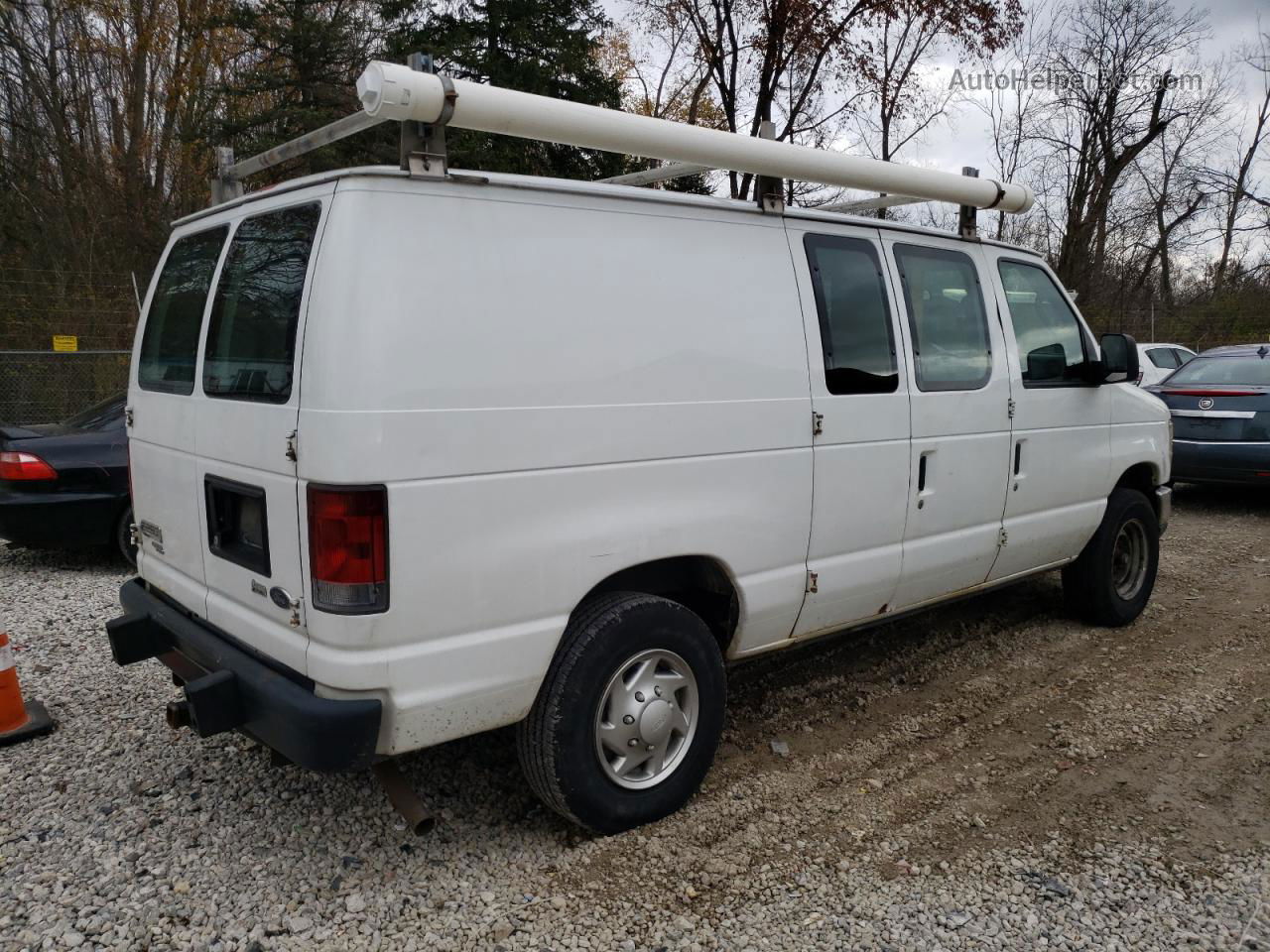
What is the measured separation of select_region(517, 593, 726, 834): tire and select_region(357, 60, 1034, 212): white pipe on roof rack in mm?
1545

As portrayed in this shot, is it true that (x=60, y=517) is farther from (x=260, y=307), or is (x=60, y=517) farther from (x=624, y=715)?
(x=624, y=715)

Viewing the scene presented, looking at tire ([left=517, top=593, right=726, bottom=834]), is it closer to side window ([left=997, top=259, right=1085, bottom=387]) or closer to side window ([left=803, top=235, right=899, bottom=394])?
side window ([left=803, top=235, right=899, bottom=394])

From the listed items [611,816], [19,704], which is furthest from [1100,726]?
[19,704]

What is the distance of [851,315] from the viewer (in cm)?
390

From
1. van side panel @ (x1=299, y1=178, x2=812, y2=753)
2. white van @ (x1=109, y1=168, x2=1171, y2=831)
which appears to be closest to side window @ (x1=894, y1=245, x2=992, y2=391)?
white van @ (x1=109, y1=168, x2=1171, y2=831)

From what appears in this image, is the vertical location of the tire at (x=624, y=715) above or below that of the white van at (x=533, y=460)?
below

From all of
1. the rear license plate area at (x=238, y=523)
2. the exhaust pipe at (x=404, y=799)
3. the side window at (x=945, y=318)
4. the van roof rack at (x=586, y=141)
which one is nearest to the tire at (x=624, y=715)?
the exhaust pipe at (x=404, y=799)

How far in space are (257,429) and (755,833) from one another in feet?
7.14

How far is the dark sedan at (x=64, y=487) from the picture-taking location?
6.62 m

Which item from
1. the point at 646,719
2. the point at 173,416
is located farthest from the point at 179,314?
the point at 646,719

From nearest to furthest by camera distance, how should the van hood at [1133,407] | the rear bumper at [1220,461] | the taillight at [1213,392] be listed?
1. the van hood at [1133,407]
2. the rear bumper at [1220,461]
3. the taillight at [1213,392]

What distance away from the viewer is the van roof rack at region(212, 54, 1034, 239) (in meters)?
2.68

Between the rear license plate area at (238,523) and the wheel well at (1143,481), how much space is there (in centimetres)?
475

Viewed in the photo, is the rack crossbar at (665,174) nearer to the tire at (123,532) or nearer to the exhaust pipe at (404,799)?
the exhaust pipe at (404,799)
